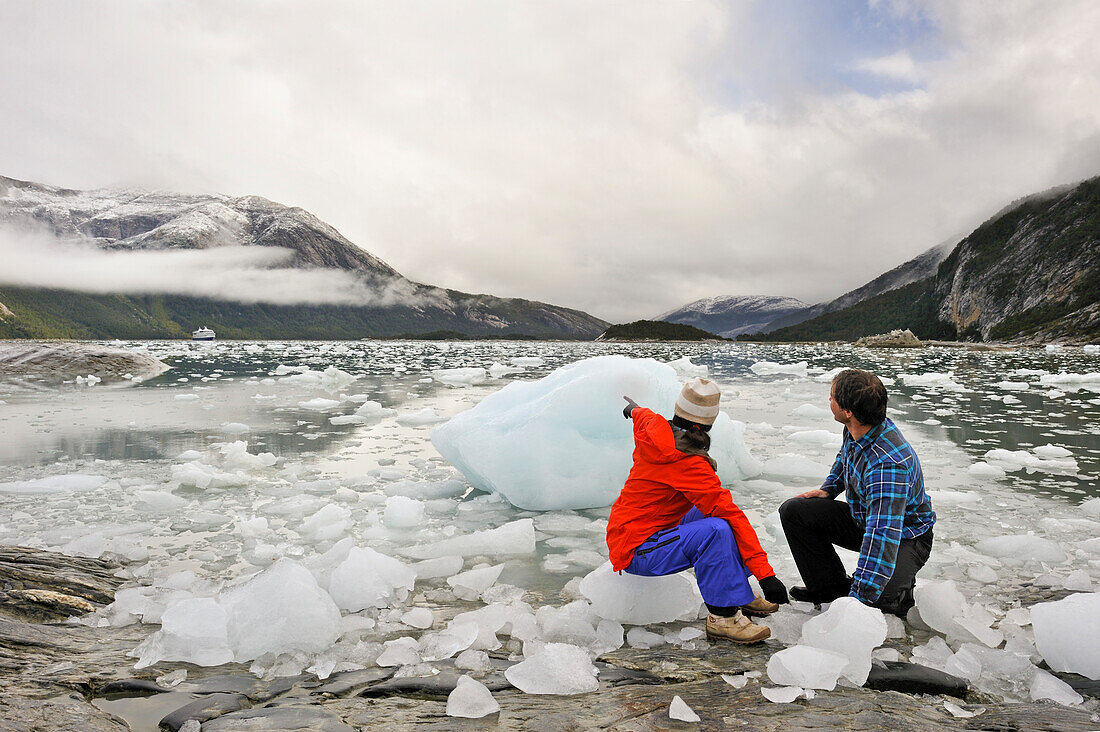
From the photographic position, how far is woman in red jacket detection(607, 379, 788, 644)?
2.69 meters

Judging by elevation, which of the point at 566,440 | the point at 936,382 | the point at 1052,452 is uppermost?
the point at 936,382

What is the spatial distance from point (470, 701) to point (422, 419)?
8.75 meters

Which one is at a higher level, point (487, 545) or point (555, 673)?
point (555, 673)

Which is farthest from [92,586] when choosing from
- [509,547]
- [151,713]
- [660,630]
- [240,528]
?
[660,630]

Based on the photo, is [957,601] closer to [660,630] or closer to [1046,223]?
[660,630]

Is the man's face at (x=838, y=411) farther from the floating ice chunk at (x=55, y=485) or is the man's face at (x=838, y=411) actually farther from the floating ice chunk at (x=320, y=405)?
the floating ice chunk at (x=320, y=405)

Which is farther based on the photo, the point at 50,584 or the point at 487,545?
the point at 487,545

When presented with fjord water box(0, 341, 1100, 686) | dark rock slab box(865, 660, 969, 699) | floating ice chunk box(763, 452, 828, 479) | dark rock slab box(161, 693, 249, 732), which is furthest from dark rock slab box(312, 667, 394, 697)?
floating ice chunk box(763, 452, 828, 479)

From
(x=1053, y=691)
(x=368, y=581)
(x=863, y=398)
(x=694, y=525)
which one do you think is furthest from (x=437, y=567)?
(x=1053, y=691)

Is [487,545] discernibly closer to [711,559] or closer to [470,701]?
[711,559]

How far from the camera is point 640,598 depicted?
294 cm

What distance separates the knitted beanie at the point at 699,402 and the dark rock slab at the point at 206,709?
2.18 m

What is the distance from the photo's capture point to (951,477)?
6.23 metres

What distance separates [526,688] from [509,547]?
1910mm
